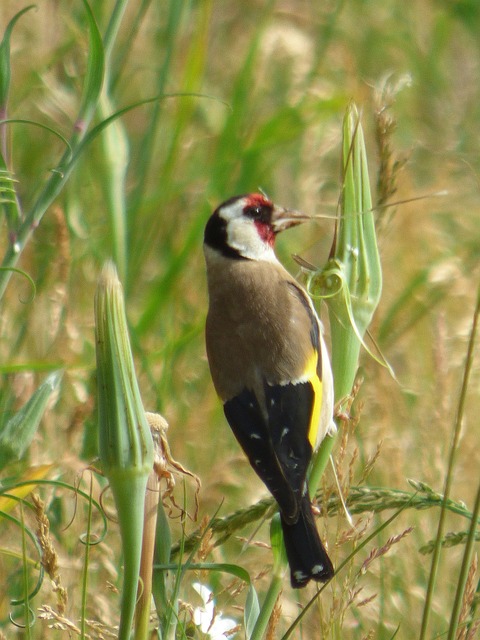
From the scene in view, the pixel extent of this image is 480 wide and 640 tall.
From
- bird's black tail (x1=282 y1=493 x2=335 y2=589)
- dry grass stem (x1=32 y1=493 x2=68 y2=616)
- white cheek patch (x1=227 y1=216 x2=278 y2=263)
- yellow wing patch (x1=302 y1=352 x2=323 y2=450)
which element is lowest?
bird's black tail (x1=282 y1=493 x2=335 y2=589)

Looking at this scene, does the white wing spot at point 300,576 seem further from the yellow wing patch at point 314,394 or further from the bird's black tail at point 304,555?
the yellow wing patch at point 314,394

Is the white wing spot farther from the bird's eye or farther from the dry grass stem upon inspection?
the bird's eye

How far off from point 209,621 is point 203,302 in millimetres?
2681

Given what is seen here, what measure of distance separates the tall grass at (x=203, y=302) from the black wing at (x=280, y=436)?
0.29 ft

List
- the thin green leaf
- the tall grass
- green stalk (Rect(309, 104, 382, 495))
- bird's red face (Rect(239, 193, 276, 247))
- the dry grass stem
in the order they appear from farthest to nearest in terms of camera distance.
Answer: bird's red face (Rect(239, 193, 276, 247)) → green stalk (Rect(309, 104, 382, 495)) → the tall grass → the thin green leaf → the dry grass stem

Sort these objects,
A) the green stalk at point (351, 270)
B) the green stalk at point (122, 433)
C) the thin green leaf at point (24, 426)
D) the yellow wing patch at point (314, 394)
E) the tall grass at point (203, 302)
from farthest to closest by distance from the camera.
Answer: the yellow wing patch at point (314, 394) → the green stalk at point (351, 270) → the tall grass at point (203, 302) → the thin green leaf at point (24, 426) → the green stalk at point (122, 433)

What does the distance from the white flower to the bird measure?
316 millimetres

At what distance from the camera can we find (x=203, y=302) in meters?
4.61

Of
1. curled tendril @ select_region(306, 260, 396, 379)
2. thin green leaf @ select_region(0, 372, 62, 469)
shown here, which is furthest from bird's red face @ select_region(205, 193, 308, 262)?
thin green leaf @ select_region(0, 372, 62, 469)

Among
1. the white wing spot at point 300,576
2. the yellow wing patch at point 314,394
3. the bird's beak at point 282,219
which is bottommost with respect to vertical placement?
the white wing spot at point 300,576

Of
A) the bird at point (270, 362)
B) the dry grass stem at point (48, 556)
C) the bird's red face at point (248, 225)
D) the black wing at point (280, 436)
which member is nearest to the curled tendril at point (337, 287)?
the bird at point (270, 362)

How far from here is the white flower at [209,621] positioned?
1988 mm

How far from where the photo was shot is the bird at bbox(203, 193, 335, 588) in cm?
255

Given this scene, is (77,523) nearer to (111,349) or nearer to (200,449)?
(200,449)
